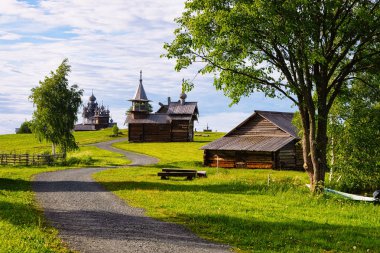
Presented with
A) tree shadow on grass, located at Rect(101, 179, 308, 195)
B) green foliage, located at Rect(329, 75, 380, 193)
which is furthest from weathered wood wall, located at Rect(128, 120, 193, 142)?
green foliage, located at Rect(329, 75, 380, 193)

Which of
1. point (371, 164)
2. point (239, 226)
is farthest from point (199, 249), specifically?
point (371, 164)

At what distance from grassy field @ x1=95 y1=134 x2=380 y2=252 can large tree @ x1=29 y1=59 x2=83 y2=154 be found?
2772 cm

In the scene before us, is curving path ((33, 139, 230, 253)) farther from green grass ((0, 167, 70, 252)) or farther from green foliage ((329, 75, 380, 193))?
green foliage ((329, 75, 380, 193))

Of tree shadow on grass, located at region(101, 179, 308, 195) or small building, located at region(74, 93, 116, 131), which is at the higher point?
small building, located at region(74, 93, 116, 131)

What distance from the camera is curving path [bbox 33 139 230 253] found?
10.8 m

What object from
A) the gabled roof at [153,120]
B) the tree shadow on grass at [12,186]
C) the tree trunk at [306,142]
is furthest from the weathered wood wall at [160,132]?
the tree trunk at [306,142]

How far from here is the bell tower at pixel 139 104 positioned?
86.6 m

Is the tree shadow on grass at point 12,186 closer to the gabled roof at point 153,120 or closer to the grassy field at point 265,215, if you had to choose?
the grassy field at point 265,215

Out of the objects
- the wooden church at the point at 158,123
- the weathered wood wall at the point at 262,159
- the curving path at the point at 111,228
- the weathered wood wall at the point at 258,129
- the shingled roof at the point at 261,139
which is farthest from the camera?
the wooden church at the point at 158,123

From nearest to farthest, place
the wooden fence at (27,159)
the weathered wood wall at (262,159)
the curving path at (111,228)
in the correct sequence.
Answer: the curving path at (111,228), the weathered wood wall at (262,159), the wooden fence at (27,159)

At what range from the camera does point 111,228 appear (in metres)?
13.0

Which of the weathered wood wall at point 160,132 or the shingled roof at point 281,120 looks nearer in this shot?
the shingled roof at point 281,120

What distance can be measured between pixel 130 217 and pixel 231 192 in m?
8.98

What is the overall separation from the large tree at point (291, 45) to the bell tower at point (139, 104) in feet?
208
